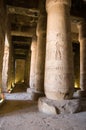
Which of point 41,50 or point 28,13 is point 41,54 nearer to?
point 41,50

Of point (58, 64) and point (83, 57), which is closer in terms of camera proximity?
point (58, 64)

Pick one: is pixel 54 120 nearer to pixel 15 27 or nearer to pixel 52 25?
pixel 52 25

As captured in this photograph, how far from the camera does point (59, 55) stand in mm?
5086

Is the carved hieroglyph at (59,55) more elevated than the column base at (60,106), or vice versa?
the carved hieroglyph at (59,55)

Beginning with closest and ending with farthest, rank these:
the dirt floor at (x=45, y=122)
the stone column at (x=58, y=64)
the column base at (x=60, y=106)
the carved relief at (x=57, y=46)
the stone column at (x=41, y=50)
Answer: the dirt floor at (x=45, y=122), the column base at (x=60, y=106), the stone column at (x=58, y=64), the carved relief at (x=57, y=46), the stone column at (x=41, y=50)

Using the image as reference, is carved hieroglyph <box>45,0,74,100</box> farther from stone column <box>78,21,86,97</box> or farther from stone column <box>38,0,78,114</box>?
stone column <box>78,21,86,97</box>

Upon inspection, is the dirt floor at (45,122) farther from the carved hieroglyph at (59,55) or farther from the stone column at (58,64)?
the carved hieroglyph at (59,55)

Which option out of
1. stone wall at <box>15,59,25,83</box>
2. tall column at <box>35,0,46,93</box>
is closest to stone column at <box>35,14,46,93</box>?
tall column at <box>35,0,46,93</box>

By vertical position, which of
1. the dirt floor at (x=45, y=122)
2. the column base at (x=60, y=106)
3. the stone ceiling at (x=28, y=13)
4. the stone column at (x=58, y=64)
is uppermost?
the stone ceiling at (x=28, y=13)

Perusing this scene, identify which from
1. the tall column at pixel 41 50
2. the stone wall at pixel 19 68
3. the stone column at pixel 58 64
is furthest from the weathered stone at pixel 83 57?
the stone wall at pixel 19 68

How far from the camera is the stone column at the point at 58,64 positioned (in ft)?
15.6

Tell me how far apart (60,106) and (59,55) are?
5.37 ft

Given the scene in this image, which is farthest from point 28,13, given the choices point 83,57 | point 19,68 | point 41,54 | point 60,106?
point 19,68

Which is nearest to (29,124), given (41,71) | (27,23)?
(41,71)
